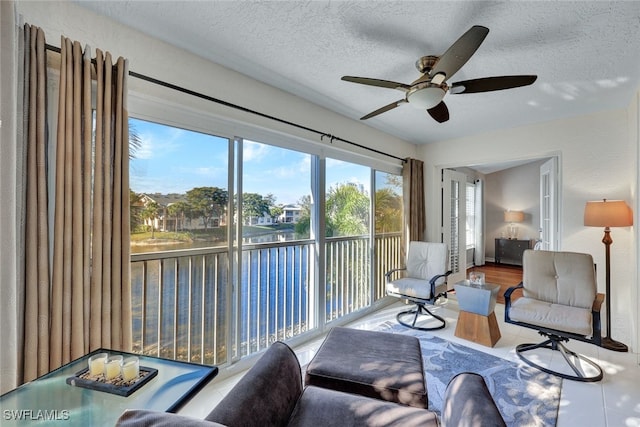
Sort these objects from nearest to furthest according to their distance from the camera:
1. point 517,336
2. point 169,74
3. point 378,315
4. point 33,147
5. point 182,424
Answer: point 182,424 → point 33,147 → point 169,74 → point 517,336 → point 378,315

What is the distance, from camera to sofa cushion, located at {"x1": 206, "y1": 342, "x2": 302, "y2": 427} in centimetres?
101

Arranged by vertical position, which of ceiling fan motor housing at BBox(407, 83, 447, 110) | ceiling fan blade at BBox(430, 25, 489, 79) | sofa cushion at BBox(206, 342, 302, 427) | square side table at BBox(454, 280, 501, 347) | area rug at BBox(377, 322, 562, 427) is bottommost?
area rug at BBox(377, 322, 562, 427)

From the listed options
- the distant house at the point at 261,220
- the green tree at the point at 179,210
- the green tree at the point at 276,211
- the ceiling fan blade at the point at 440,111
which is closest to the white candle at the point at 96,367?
the green tree at the point at 179,210

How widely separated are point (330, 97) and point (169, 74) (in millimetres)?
1462

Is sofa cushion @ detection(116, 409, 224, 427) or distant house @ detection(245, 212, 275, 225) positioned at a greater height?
distant house @ detection(245, 212, 275, 225)

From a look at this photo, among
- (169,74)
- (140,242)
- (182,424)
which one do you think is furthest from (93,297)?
(169,74)

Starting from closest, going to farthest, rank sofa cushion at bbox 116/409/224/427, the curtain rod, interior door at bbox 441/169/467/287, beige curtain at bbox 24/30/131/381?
sofa cushion at bbox 116/409/224/427
beige curtain at bbox 24/30/131/381
the curtain rod
interior door at bbox 441/169/467/287

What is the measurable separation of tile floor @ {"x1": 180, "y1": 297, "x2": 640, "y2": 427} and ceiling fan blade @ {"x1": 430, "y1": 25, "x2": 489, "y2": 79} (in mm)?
2362

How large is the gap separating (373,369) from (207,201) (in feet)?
5.44

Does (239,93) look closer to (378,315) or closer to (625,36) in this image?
(625,36)

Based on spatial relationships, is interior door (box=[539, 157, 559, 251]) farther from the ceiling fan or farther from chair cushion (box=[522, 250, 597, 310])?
the ceiling fan

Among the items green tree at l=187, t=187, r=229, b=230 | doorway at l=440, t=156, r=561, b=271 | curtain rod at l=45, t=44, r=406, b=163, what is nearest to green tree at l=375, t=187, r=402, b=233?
curtain rod at l=45, t=44, r=406, b=163

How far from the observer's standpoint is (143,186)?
186 centimetres

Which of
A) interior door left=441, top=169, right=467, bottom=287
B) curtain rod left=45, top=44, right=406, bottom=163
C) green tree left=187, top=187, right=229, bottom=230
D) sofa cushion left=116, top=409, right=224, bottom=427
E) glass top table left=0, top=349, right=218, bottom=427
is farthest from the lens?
interior door left=441, top=169, right=467, bottom=287
